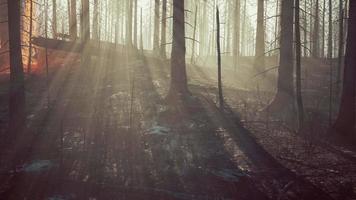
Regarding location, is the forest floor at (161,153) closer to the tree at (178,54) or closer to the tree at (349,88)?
the tree at (178,54)

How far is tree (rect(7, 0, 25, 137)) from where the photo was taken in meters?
12.5

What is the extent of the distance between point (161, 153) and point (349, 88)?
6953 millimetres

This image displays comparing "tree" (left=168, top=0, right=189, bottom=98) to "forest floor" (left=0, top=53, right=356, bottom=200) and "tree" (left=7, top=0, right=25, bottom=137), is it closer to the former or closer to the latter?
"forest floor" (left=0, top=53, right=356, bottom=200)

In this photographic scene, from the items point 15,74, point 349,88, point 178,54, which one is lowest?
point 349,88

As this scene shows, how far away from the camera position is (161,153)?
11.2 metres

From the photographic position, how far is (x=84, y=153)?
Result: 11172mm

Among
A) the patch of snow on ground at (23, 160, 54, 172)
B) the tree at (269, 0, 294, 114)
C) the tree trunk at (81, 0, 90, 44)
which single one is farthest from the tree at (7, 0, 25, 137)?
the tree trunk at (81, 0, 90, 44)

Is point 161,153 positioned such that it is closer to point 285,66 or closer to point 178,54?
point 178,54

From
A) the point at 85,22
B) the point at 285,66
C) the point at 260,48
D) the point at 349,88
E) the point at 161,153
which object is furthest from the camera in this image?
the point at 260,48

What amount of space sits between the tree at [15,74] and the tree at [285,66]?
911 cm

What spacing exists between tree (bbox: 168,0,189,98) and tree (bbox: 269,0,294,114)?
3.63 meters

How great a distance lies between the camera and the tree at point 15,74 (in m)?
12.5

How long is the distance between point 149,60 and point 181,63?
10.2 meters

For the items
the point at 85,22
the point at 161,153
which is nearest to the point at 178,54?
the point at 161,153
